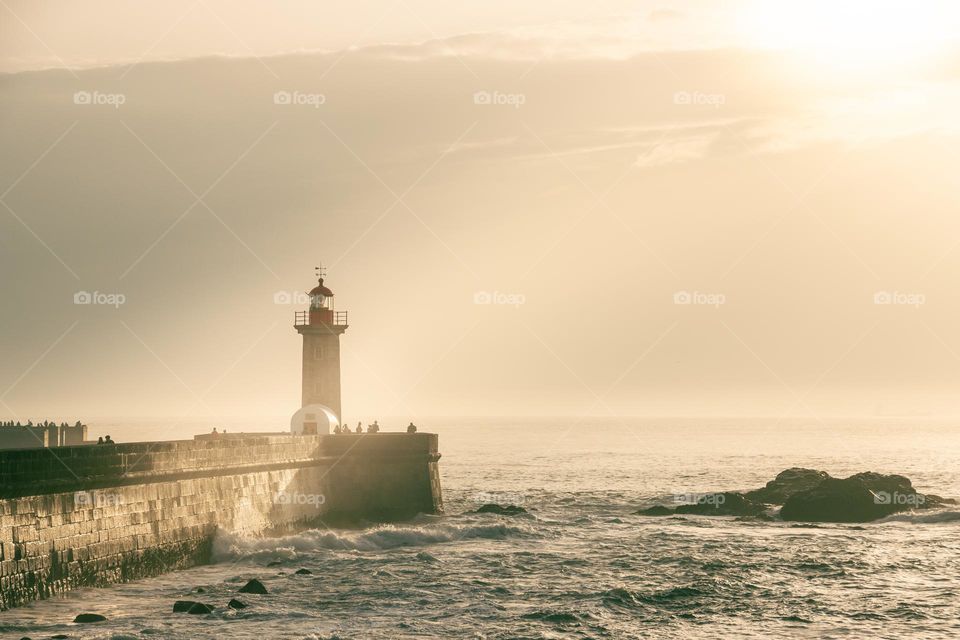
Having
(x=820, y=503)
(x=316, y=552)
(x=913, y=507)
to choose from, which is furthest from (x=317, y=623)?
(x=913, y=507)

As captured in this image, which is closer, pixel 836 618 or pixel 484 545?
pixel 836 618

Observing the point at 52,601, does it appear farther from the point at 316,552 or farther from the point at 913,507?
the point at 913,507

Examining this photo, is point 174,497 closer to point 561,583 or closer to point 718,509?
point 561,583

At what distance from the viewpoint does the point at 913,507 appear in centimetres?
4106

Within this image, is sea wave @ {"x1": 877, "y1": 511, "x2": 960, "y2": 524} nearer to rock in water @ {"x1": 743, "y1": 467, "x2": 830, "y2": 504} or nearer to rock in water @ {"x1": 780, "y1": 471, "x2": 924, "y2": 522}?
rock in water @ {"x1": 780, "y1": 471, "x2": 924, "y2": 522}

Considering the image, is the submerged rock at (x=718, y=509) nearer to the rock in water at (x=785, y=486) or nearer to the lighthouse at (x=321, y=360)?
the rock in water at (x=785, y=486)

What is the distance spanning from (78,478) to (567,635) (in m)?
9.21

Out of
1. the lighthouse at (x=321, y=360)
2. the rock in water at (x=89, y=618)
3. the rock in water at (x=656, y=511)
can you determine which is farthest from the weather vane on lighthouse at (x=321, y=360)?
the rock in water at (x=89, y=618)

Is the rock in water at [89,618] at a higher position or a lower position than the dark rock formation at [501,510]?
lower

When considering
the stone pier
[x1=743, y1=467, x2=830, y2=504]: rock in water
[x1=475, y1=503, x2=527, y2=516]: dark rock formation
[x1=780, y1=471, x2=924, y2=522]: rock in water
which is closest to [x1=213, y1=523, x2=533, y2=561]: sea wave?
the stone pier

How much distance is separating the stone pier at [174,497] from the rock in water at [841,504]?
40.1ft

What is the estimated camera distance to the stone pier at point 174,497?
1908 centimetres

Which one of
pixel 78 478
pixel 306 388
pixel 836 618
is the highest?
pixel 306 388

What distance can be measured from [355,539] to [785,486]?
2112 centimetres
